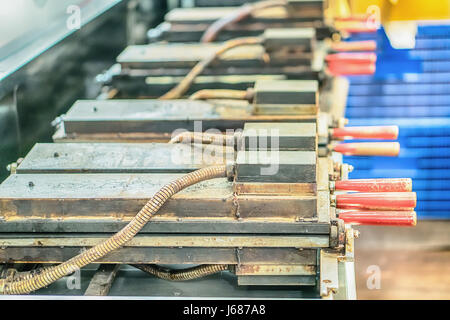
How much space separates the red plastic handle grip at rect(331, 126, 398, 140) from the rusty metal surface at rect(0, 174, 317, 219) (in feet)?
1.97

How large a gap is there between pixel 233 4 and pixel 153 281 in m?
2.13

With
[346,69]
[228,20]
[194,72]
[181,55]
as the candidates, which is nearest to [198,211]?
[194,72]

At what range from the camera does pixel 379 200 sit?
1567mm

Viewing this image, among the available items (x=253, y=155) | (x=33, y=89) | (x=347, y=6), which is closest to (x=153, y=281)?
(x=253, y=155)

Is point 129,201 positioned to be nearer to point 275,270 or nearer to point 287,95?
point 275,270

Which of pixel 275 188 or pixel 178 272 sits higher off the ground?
pixel 275 188

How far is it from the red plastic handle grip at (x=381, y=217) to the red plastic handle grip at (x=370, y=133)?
45 centimetres

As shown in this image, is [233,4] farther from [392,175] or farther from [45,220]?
[45,220]

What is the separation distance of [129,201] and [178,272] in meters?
0.22

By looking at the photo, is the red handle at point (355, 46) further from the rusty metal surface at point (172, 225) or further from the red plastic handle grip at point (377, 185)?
the rusty metal surface at point (172, 225)

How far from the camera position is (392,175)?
444 cm

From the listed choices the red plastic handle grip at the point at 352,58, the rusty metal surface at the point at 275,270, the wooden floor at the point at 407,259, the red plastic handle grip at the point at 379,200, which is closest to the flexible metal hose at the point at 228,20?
the red plastic handle grip at the point at 352,58

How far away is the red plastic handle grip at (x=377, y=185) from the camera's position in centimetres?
159

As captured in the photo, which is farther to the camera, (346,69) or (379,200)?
(346,69)
